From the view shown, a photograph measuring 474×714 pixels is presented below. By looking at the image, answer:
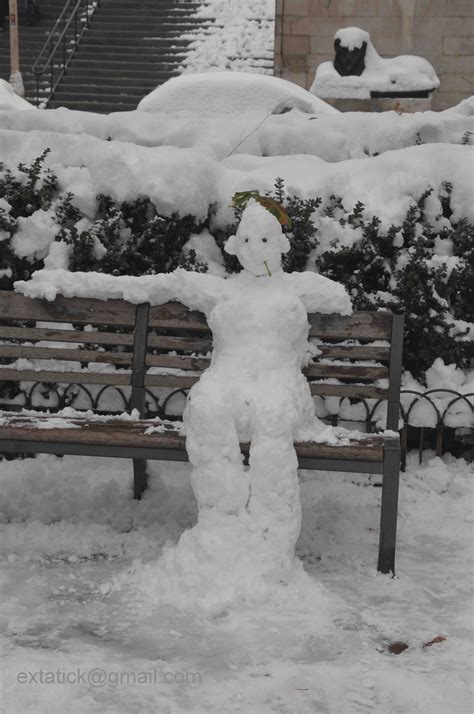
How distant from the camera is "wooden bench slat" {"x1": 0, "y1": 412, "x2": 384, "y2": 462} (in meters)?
3.88

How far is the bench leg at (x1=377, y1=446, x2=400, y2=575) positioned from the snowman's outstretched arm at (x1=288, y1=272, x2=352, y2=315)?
678 millimetres

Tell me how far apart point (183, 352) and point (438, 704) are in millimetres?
2685

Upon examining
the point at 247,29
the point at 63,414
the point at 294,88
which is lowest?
the point at 63,414

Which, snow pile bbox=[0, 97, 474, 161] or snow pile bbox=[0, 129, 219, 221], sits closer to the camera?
snow pile bbox=[0, 129, 219, 221]

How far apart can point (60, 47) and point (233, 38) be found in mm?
3210

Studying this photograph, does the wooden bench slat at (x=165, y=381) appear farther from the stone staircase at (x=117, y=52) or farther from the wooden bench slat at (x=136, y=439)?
the stone staircase at (x=117, y=52)

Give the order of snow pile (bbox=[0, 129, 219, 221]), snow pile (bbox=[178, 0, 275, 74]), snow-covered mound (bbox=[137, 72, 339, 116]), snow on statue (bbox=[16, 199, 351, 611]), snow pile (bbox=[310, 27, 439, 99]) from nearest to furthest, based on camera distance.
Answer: snow on statue (bbox=[16, 199, 351, 611]) < snow pile (bbox=[0, 129, 219, 221]) < snow-covered mound (bbox=[137, 72, 339, 116]) < snow pile (bbox=[310, 27, 439, 99]) < snow pile (bbox=[178, 0, 275, 74])

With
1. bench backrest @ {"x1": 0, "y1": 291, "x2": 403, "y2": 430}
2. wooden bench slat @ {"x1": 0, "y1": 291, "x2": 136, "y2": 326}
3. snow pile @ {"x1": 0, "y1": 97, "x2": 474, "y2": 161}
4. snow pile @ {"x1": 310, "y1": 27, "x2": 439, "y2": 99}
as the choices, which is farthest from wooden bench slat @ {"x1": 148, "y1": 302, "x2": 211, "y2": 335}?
snow pile @ {"x1": 310, "y1": 27, "x2": 439, "y2": 99}

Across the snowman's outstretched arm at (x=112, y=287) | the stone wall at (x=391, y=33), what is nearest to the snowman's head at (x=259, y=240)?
the snowman's outstretched arm at (x=112, y=287)

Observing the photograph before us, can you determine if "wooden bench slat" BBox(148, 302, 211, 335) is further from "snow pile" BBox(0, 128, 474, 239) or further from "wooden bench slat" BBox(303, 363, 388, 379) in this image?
"snow pile" BBox(0, 128, 474, 239)

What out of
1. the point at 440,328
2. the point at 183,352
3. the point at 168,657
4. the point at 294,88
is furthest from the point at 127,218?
the point at 294,88

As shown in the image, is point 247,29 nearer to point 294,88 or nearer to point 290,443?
point 294,88

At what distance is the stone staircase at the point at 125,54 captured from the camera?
15805 millimetres

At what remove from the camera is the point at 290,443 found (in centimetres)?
378
